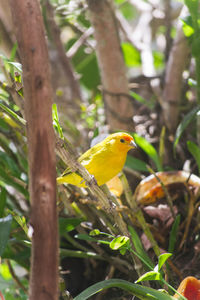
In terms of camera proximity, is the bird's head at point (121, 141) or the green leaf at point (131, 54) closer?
the bird's head at point (121, 141)

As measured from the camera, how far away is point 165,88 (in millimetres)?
1438

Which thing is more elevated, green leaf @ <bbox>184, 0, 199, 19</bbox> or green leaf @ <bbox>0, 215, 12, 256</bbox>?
green leaf @ <bbox>184, 0, 199, 19</bbox>

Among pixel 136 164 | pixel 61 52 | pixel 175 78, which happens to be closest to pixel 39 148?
pixel 136 164

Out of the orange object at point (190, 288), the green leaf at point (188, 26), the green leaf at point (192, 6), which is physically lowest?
the orange object at point (190, 288)

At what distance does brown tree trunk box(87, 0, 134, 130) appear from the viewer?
4.10 ft

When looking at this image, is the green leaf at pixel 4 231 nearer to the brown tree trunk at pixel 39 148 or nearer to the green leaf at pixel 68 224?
the green leaf at pixel 68 224

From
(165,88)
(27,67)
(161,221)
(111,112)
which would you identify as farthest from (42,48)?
(165,88)

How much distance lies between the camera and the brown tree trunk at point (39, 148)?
51 centimetres

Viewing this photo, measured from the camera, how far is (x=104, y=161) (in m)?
0.86

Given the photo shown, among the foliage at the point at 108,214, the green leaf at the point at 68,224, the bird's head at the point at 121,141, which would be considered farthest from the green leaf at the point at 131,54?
the green leaf at the point at 68,224

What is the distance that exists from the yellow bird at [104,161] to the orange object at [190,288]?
26 centimetres

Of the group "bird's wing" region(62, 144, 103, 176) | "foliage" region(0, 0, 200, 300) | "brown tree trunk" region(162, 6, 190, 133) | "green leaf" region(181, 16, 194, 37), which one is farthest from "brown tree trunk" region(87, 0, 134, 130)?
"bird's wing" region(62, 144, 103, 176)

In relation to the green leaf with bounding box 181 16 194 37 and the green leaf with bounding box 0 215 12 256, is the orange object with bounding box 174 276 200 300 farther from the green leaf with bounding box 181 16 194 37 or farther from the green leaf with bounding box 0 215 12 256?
the green leaf with bounding box 181 16 194 37

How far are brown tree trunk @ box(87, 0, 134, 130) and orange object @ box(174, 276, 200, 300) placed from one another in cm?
67
